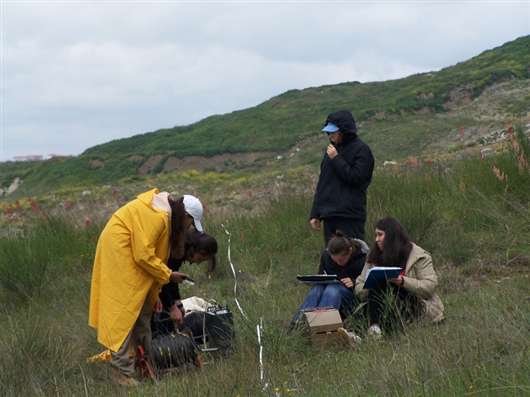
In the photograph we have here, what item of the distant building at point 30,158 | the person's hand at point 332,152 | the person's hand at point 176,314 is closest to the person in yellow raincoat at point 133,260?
the person's hand at point 176,314

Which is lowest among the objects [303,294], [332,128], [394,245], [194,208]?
[303,294]

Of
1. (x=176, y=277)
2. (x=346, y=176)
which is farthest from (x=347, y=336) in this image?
(x=346, y=176)

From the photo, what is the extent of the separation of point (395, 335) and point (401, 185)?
449 cm

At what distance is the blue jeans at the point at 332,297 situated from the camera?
20.6 ft

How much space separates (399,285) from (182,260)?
4.99 ft

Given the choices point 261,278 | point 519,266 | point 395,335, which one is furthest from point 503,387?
point 261,278

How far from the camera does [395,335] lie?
5.28m

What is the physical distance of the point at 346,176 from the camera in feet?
22.5

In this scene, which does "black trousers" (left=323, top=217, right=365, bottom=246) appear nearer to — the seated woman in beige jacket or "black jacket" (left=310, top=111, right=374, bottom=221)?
"black jacket" (left=310, top=111, right=374, bottom=221)

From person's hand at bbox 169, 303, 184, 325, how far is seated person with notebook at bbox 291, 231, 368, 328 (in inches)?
33.1

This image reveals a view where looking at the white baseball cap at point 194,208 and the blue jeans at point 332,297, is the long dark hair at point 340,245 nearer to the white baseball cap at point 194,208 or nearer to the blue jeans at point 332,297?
the blue jeans at point 332,297

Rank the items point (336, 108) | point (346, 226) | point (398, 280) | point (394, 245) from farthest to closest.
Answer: point (336, 108) < point (346, 226) < point (394, 245) < point (398, 280)

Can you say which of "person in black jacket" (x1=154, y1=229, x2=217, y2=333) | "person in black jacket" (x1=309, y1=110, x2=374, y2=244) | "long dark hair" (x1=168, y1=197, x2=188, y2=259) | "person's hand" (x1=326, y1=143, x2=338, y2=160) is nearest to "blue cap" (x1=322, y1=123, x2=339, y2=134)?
"person in black jacket" (x1=309, y1=110, x2=374, y2=244)

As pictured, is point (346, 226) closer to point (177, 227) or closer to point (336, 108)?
point (177, 227)
